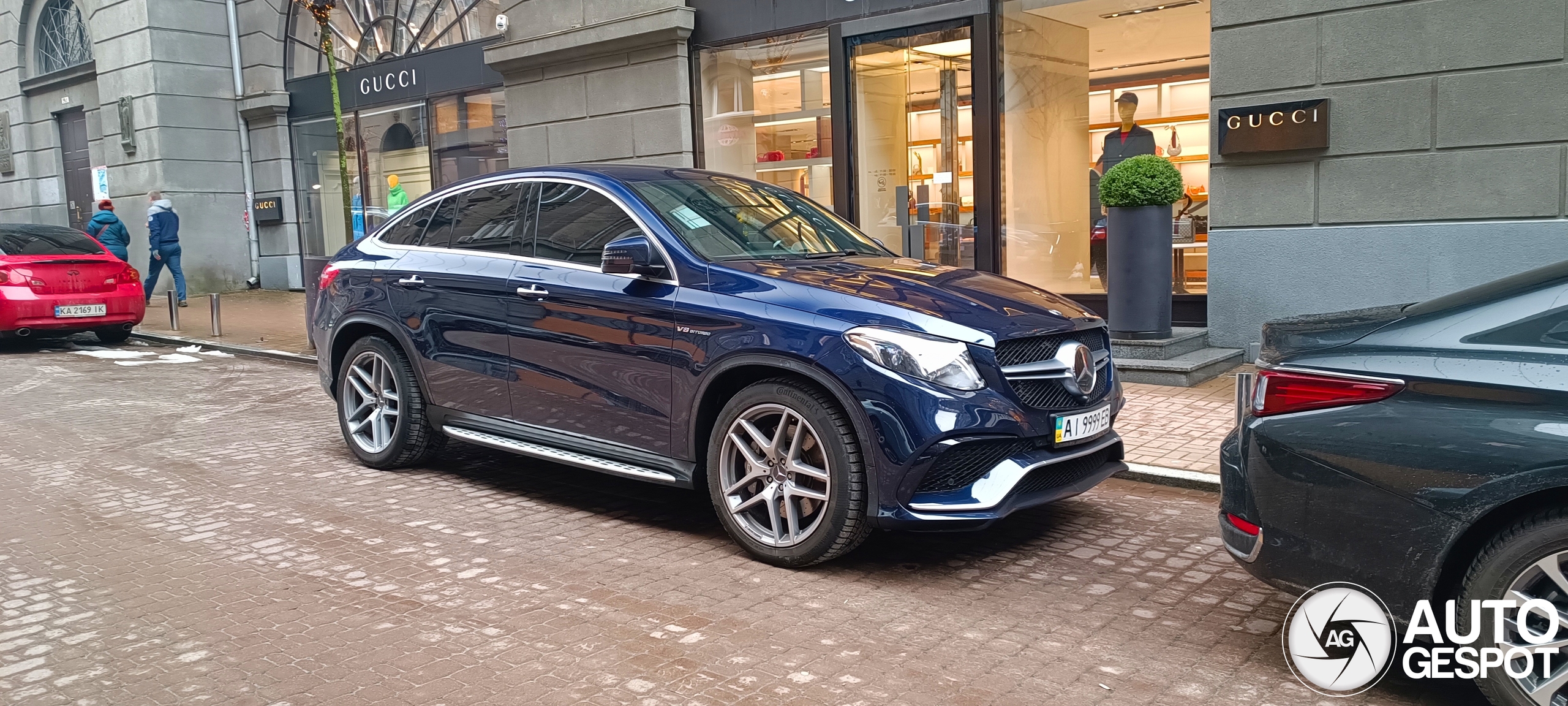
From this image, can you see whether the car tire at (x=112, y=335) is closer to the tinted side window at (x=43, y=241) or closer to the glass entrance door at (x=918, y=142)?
the tinted side window at (x=43, y=241)

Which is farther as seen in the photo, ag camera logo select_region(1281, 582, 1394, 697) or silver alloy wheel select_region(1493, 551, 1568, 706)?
ag camera logo select_region(1281, 582, 1394, 697)

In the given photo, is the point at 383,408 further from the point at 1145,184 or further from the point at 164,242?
the point at 164,242

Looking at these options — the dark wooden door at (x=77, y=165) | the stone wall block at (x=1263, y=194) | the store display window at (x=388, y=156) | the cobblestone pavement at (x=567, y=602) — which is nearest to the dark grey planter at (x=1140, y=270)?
the stone wall block at (x=1263, y=194)

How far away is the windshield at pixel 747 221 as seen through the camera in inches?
222

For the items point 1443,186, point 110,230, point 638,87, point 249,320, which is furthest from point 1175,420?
point 110,230

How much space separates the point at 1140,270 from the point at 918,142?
3830 mm

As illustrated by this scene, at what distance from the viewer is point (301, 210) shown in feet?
73.3

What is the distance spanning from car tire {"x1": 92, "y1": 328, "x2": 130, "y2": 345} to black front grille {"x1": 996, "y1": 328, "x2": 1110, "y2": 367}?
1345 centimetres

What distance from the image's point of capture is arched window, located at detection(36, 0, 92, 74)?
24938mm

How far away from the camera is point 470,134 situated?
59.5 feet

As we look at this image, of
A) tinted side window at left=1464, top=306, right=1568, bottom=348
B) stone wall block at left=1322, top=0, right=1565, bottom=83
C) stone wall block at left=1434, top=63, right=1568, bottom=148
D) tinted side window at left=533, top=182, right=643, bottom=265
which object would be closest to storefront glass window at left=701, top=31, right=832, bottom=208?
stone wall block at left=1322, top=0, right=1565, bottom=83

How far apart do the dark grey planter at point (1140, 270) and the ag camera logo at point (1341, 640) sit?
6019mm

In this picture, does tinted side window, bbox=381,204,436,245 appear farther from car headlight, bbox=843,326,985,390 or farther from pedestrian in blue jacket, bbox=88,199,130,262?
pedestrian in blue jacket, bbox=88,199,130,262

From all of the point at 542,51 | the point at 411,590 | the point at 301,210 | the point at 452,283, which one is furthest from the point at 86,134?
the point at 411,590
